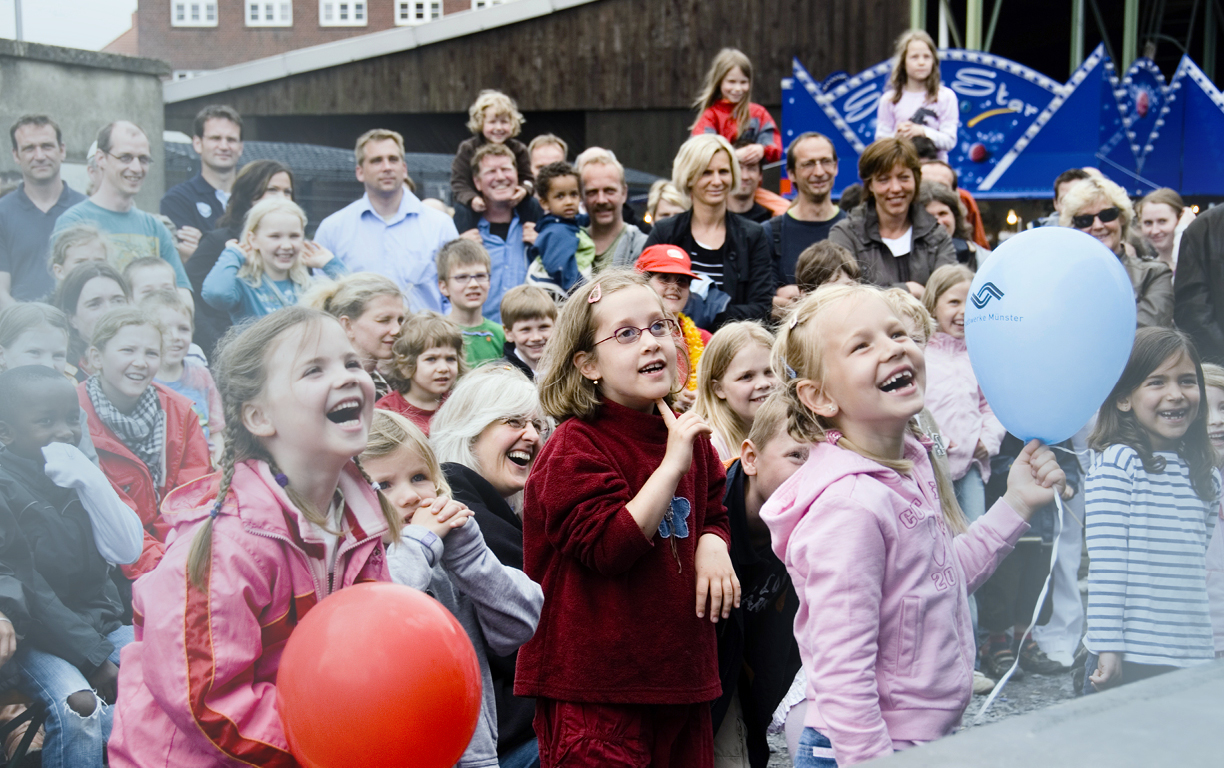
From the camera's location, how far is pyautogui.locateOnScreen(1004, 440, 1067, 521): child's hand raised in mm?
2295

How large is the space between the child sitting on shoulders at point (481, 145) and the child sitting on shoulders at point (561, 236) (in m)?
0.38

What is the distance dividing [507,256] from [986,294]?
3120mm

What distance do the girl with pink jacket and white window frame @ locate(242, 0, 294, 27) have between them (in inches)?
1128

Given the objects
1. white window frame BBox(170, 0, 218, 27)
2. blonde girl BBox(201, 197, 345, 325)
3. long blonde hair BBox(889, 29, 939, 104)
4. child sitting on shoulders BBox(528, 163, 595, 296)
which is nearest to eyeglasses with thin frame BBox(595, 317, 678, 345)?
blonde girl BBox(201, 197, 345, 325)

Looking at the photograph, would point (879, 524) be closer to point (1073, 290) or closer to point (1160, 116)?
point (1073, 290)

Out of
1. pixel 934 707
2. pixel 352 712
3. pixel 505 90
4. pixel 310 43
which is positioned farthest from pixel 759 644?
pixel 310 43

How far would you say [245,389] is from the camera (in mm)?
1836

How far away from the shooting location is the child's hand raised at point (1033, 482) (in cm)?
229

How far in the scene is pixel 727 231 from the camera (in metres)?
4.63

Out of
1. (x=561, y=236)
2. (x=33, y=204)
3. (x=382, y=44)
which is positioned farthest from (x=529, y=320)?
(x=382, y=44)

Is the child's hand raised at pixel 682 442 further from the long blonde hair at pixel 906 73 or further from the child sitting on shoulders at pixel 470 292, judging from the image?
the long blonde hair at pixel 906 73

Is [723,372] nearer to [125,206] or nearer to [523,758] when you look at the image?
[523,758]

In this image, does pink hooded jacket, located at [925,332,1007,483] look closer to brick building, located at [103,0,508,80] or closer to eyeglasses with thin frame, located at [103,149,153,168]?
eyeglasses with thin frame, located at [103,149,153,168]

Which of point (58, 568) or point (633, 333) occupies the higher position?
point (633, 333)
